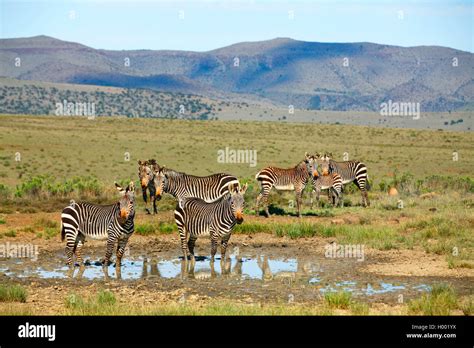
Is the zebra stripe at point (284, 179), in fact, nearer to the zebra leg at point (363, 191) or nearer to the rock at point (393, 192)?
the zebra leg at point (363, 191)

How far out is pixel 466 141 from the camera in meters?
66.7

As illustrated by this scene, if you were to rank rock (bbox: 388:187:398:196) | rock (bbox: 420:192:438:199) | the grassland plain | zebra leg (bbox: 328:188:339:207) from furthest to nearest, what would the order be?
rock (bbox: 388:187:398:196)
rock (bbox: 420:192:438:199)
zebra leg (bbox: 328:188:339:207)
the grassland plain

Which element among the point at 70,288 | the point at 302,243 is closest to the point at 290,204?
the point at 302,243

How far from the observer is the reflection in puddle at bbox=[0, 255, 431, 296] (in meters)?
14.6

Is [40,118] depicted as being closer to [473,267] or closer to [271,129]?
[271,129]
